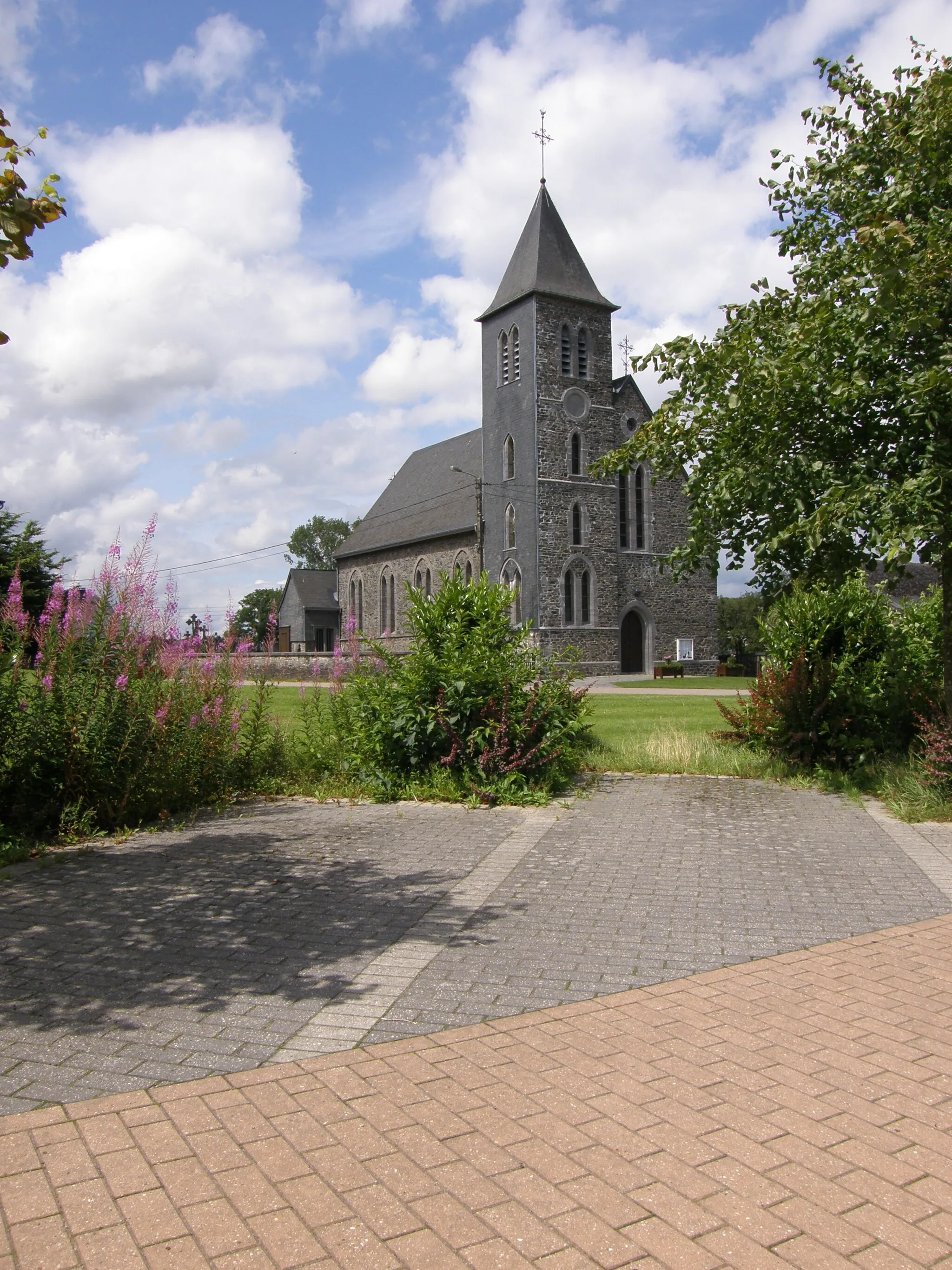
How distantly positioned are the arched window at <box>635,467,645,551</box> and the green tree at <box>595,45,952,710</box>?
37.4m

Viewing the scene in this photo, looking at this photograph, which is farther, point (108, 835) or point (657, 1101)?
point (108, 835)

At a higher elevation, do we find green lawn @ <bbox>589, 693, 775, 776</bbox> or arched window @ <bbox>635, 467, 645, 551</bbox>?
arched window @ <bbox>635, 467, 645, 551</bbox>

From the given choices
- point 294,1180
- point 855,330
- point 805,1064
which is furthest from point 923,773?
point 294,1180

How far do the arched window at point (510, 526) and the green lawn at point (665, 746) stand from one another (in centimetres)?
2574

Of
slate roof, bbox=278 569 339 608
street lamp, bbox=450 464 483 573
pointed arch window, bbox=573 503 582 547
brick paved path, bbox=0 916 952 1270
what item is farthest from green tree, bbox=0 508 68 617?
slate roof, bbox=278 569 339 608

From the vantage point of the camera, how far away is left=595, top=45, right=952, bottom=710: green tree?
8.20 meters

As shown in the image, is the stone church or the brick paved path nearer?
the brick paved path

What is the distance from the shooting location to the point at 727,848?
769 cm

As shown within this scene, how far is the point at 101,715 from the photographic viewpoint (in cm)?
793

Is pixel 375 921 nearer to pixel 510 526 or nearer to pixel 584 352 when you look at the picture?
pixel 510 526

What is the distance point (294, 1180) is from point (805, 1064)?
6.43ft

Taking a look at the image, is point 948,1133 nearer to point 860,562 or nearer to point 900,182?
point 860,562

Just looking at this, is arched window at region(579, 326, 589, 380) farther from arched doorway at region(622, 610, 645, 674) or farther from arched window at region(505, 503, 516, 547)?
arched doorway at region(622, 610, 645, 674)

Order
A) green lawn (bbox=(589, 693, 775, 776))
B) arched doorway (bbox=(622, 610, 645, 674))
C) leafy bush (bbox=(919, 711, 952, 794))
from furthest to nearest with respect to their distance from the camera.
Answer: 1. arched doorway (bbox=(622, 610, 645, 674))
2. green lawn (bbox=(589, 693, 775, 776))
3. leafy bush (bbox=(919, 711, 952, 794))
